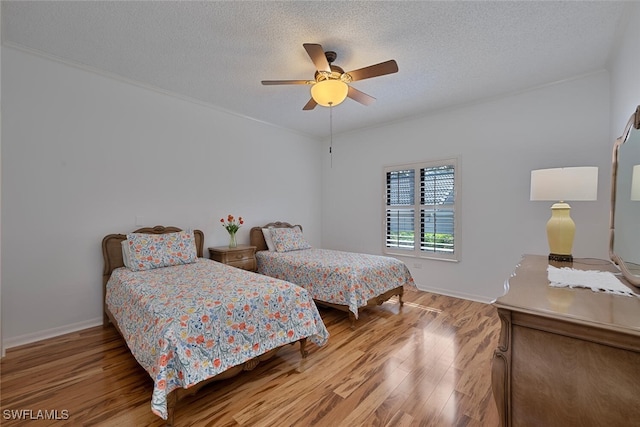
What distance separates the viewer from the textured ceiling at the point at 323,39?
1.98 meters

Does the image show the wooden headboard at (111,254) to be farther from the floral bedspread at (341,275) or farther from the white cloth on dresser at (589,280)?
the white cloth on dresser at (589,280)

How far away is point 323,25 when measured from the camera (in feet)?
6.97

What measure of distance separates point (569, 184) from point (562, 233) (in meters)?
0.38

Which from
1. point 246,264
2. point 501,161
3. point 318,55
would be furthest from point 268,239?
point 501,161

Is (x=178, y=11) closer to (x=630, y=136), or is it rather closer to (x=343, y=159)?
(x=630, y=136)

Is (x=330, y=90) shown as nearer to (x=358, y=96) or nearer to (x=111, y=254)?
(x=358, y=96)

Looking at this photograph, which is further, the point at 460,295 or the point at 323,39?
the point at 460,295

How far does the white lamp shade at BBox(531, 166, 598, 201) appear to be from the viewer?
2064 millimetres

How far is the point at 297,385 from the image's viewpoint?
197cm

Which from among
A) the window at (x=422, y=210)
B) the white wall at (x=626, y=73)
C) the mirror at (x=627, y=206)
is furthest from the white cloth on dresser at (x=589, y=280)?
the window at (x=422, y=210)

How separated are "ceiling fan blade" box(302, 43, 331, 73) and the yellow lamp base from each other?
7.02 feet

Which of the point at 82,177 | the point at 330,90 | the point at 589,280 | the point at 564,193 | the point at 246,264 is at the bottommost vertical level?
the point at 246,264

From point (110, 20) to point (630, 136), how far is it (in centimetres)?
373

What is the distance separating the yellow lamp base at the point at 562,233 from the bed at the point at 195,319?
78.4 inches
